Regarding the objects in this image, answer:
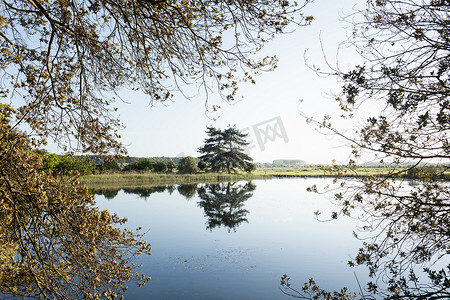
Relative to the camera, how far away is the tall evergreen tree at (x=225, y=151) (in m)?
47.9

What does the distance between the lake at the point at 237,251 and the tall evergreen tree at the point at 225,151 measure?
31.0m

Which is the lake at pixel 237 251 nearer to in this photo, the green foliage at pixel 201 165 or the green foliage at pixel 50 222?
the green foliage at pixel 50 222

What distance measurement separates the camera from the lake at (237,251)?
267 inches

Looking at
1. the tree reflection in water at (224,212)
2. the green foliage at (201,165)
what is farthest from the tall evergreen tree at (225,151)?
the tree reflection in water at (224,212)

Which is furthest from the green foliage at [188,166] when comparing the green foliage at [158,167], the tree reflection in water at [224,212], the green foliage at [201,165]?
the tree reflection in water at [224,212]

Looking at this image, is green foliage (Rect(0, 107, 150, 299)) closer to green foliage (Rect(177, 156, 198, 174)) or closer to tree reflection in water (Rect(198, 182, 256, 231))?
tree reflection in water (Rect(198, 182, 256, 231))

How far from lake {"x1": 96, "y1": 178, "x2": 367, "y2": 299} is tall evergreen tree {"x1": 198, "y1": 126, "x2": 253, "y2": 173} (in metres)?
31.0

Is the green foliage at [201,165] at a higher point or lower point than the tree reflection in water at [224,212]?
higher

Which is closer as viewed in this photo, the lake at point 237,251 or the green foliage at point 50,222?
the green foliage at point 50,222

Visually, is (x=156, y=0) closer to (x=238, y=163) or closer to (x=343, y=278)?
(x=343, y=278)

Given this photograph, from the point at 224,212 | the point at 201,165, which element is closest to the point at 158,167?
the point at 201,165

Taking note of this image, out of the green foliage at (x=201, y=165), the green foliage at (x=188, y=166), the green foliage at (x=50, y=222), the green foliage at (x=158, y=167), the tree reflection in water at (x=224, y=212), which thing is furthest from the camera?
the green foliage at (x=201, y=165)

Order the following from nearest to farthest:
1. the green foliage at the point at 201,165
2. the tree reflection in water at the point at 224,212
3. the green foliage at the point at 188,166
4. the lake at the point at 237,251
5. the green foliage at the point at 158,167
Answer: the lake at the point at 237,251, the tree reflection in water at the point at 224,212, the green foliage at the point at 158,167, the green foliage at the point at 188,166, the green foliage at the point at 201,165

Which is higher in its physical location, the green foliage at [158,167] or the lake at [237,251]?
the green foliage at [158,167]
